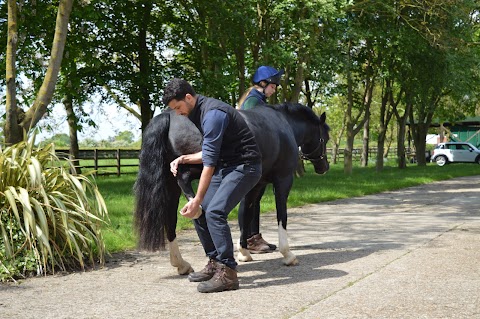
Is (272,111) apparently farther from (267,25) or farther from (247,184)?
(267,25)

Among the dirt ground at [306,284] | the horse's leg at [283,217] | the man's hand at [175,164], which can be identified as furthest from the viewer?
the horse's leg at [283,217]

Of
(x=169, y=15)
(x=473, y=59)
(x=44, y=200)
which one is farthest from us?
(x=169, y=15)

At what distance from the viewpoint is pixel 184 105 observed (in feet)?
19.6

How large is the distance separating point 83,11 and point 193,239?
11.3 m

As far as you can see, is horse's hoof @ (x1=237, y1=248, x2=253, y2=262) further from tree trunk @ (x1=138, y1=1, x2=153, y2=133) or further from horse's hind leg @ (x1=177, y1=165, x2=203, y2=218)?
tree trunk @ (x1=138, y1=1, x2=153, y2=133)

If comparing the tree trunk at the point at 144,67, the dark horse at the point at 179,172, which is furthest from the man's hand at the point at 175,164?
the tree trunk at the point at 144,67

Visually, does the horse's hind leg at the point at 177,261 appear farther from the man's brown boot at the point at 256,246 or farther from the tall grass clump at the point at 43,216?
the man's brown boot at the point at 256,246

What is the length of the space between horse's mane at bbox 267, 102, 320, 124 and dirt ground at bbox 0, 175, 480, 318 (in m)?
1.65

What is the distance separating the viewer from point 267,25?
814 inches

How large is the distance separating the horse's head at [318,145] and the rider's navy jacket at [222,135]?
96.0 inches

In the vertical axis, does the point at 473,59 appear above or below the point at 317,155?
above

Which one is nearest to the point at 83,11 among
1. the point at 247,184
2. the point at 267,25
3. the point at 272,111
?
the point at 267,25

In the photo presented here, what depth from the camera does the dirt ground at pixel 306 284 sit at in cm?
527

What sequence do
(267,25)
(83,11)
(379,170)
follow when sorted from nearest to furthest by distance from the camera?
(83,11), (267,25), (379,170)
